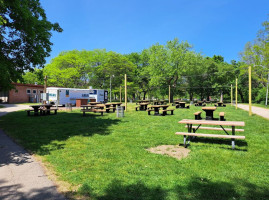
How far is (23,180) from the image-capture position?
3.50m

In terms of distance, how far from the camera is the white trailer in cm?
2489

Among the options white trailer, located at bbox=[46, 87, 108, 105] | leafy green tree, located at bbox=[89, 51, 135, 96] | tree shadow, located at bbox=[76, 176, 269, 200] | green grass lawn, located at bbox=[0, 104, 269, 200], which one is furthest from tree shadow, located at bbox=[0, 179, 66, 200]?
leafy green tree, located at bbox=[89, 51, 135, 96]

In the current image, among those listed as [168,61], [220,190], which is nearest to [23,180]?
[220,190]

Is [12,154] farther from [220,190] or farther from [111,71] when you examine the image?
[111,71]

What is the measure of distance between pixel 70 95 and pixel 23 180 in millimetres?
24353

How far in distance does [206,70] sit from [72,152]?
4684cm

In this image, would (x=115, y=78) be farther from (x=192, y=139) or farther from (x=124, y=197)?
(x=124, y=197)

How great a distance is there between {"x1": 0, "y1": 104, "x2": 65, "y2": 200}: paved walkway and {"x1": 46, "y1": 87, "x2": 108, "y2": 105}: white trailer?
19079mm

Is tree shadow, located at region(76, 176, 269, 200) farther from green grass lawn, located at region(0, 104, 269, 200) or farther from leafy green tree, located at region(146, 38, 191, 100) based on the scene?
leafy green tree, located at region(146, 38, 191, 100)

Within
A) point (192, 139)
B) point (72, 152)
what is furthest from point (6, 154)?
point (192, 139)

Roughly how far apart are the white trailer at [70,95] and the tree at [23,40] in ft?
45.3

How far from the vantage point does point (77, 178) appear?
3518 mm

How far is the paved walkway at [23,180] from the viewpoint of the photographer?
2.96 meters

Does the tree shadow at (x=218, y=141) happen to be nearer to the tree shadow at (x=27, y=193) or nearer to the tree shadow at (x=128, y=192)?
the tree shadow at (x=128, y=192)
